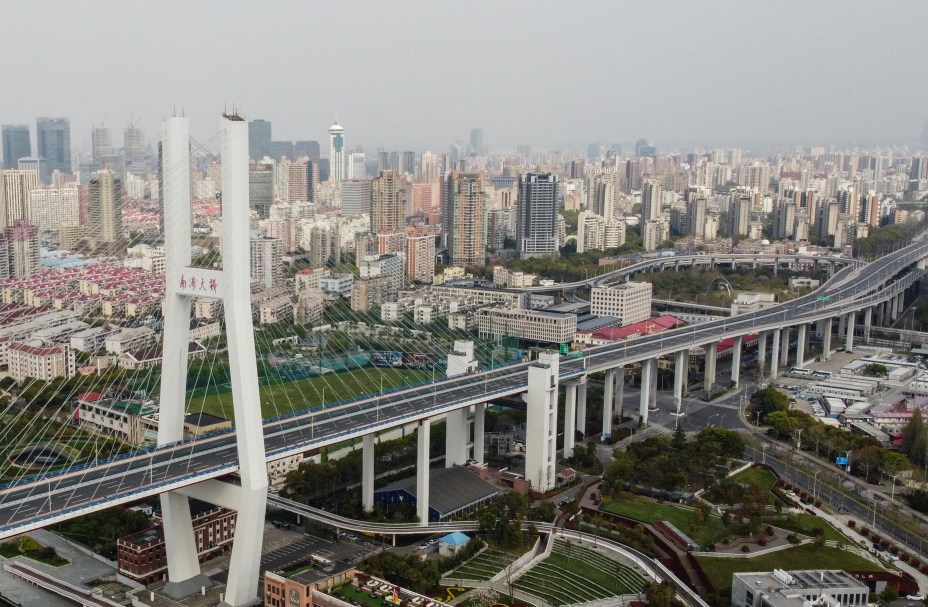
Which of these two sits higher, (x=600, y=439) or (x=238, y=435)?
(x=238, y=435)

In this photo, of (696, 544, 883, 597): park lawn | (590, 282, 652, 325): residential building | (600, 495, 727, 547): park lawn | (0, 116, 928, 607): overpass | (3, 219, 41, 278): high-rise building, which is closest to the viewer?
(0, 116, 928, 607): overpass

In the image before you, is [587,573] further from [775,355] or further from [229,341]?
[775,355]

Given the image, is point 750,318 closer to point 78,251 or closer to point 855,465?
point 855,465

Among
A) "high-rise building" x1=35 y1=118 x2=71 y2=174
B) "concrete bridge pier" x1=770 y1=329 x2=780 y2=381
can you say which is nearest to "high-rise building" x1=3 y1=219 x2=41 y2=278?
"concrete bridge pier" x1=770 y1=329 x2=780 y2=381

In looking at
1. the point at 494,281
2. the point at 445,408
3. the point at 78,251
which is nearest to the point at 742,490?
the point at 445,408

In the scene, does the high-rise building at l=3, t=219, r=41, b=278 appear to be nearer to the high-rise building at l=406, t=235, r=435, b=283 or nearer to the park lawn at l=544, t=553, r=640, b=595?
the high-rise building at l=406, t=235, r=435, b=283

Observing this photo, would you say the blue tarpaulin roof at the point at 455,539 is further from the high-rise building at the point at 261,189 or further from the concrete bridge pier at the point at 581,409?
the high-rise building at the point at 261,189

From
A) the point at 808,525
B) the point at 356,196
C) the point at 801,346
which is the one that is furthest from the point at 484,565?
the point at 356,196
